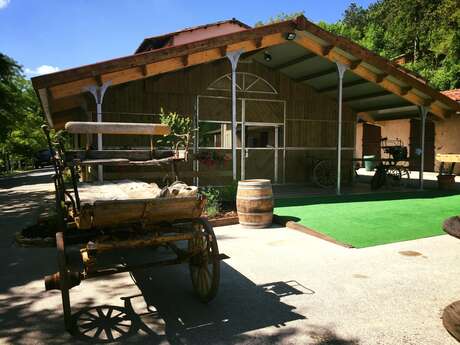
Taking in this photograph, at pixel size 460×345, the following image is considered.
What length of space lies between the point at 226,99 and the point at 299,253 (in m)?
8.00

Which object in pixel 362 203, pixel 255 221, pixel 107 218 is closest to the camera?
pixel 107 218

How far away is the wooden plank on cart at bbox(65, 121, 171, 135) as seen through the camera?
4.17 meters

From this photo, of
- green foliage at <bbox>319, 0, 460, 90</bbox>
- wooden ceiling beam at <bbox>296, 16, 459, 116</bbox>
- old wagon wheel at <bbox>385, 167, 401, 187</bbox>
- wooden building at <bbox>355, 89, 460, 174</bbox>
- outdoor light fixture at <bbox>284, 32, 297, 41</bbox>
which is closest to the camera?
wooden ceiling beam at <bbox>296, 16, 459, 116</bbox>

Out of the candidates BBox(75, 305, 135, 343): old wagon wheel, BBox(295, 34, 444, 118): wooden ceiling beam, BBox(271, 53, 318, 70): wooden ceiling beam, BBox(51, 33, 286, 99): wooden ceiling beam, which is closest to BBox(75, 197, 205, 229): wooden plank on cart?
BBox(75, 305, 135, 343): old wagon wheel

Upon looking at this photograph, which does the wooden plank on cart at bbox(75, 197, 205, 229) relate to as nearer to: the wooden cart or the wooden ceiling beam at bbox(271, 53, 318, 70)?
the wooden cart

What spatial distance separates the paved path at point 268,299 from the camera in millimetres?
3273

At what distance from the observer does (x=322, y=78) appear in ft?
42.5

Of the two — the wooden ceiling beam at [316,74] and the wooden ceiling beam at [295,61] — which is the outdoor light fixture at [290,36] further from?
the wooden ceiling beam at [316,74]

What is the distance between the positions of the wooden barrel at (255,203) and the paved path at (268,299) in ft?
4.48

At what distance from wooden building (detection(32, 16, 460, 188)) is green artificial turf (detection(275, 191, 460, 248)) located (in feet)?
4.97

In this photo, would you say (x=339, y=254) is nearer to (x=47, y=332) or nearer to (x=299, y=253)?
(x=299, y=253)

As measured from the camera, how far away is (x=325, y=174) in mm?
13469

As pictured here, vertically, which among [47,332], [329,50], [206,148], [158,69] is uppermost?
[329,50]

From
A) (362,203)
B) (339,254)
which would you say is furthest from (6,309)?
(362,203)
